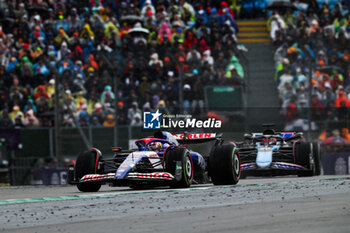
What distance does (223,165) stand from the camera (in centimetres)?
1220

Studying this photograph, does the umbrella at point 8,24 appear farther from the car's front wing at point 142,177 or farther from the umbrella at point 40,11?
the car's front wing at point 142,177

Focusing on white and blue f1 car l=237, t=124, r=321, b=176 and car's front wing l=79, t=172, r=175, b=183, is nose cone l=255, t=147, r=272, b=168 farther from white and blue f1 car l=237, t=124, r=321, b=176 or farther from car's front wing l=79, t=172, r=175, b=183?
car's front wing l=79, t=172, r=175, b=183

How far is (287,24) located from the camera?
24.6 m

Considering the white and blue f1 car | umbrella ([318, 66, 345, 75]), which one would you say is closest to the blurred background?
umbrella ([318, 66, 345, 75])

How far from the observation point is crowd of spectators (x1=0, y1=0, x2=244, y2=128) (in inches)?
753

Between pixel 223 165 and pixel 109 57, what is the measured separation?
362 inches

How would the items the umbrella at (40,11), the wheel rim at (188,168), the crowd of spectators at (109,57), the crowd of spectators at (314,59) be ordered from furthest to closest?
the umbrella at (40,11), the crowd of spectators at (109,57), the crowd of spectators at (314,59), the wheel rim at (188,168)

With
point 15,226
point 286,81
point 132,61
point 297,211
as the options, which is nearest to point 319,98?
point 286,81

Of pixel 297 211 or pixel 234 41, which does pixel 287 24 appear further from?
pixel 297 211

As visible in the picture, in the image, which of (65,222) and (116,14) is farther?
(116,14)

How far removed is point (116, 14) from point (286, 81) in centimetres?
710

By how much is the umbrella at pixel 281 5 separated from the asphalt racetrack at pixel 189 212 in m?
14.6

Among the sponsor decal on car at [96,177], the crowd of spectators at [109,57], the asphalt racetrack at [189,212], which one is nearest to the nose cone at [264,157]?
the crowd of spectators at [109,57]

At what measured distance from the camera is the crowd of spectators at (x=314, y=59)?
743 inches
